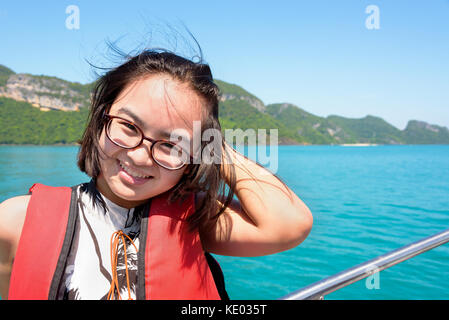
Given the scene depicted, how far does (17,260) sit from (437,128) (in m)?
207

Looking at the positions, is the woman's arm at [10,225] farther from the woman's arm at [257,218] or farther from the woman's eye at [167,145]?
the woman's arm at [257,218]

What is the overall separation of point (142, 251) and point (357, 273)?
83 centimetres


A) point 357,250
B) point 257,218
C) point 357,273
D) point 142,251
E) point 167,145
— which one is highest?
point 167,145

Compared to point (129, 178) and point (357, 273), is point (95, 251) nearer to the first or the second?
point (129, 178)

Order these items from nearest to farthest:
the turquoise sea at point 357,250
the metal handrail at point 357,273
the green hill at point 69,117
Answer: the metal handrail at point 357,273 < the turquoise sea at point 357,250 < the green hill at point 69,117

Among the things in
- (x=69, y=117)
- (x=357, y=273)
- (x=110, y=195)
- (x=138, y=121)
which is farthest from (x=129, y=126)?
(x=69, y=117)

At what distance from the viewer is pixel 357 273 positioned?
1.21 meters

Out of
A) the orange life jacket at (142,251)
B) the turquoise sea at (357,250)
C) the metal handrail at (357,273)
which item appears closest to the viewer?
the orange life jacket at (142,251)

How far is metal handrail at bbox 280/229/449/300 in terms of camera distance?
42.7 inches

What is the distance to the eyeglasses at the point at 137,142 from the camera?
→ 101 cm

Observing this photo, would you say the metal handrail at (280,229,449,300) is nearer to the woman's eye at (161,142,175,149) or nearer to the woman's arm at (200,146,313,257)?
Answer: the woman's arm at (200,146,313,257)

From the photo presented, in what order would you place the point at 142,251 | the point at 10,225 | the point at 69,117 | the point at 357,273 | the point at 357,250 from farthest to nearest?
1. the point at 69,117
2. the point at 357,250
3. the point at 357,273
4. the point at 142,251
5. the point at 10,225

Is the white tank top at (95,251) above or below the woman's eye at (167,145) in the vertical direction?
below

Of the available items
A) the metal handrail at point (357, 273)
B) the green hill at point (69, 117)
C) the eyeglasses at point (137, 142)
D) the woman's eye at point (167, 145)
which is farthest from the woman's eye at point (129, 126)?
the metal handrail at point (357, 273)
